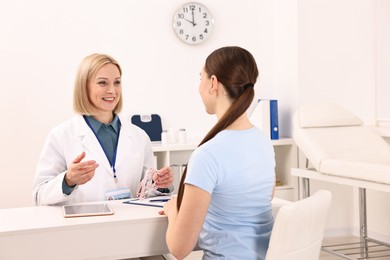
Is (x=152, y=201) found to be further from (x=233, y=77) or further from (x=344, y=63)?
(x=344, y=63)

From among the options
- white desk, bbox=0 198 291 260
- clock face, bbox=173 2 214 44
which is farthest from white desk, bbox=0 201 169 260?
clock face, bbox=173 2 214 44

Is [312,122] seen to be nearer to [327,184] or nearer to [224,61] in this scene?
[327,184]

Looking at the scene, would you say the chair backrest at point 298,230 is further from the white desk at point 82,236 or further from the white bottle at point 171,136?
the white bottle at point 171,136

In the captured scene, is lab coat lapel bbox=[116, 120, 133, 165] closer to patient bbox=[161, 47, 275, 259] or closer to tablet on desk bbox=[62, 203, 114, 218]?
tablet on desk bbox=[62, 203, 114, 218]

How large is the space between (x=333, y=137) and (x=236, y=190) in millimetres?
2313

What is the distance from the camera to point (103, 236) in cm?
158

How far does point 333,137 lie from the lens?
368 centimetres

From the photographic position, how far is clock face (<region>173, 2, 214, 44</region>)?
167 inches

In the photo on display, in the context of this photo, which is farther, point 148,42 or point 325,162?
point 148,42

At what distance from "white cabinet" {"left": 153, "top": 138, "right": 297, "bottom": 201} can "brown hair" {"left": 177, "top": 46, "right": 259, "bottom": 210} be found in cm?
227

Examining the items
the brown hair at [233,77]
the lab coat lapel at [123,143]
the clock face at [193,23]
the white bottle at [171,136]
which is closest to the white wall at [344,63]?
the clock face at [193,23]

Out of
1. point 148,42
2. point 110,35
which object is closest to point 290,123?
point 148,42

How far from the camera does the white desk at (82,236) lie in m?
1.51

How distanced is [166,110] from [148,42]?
0.56 meters
